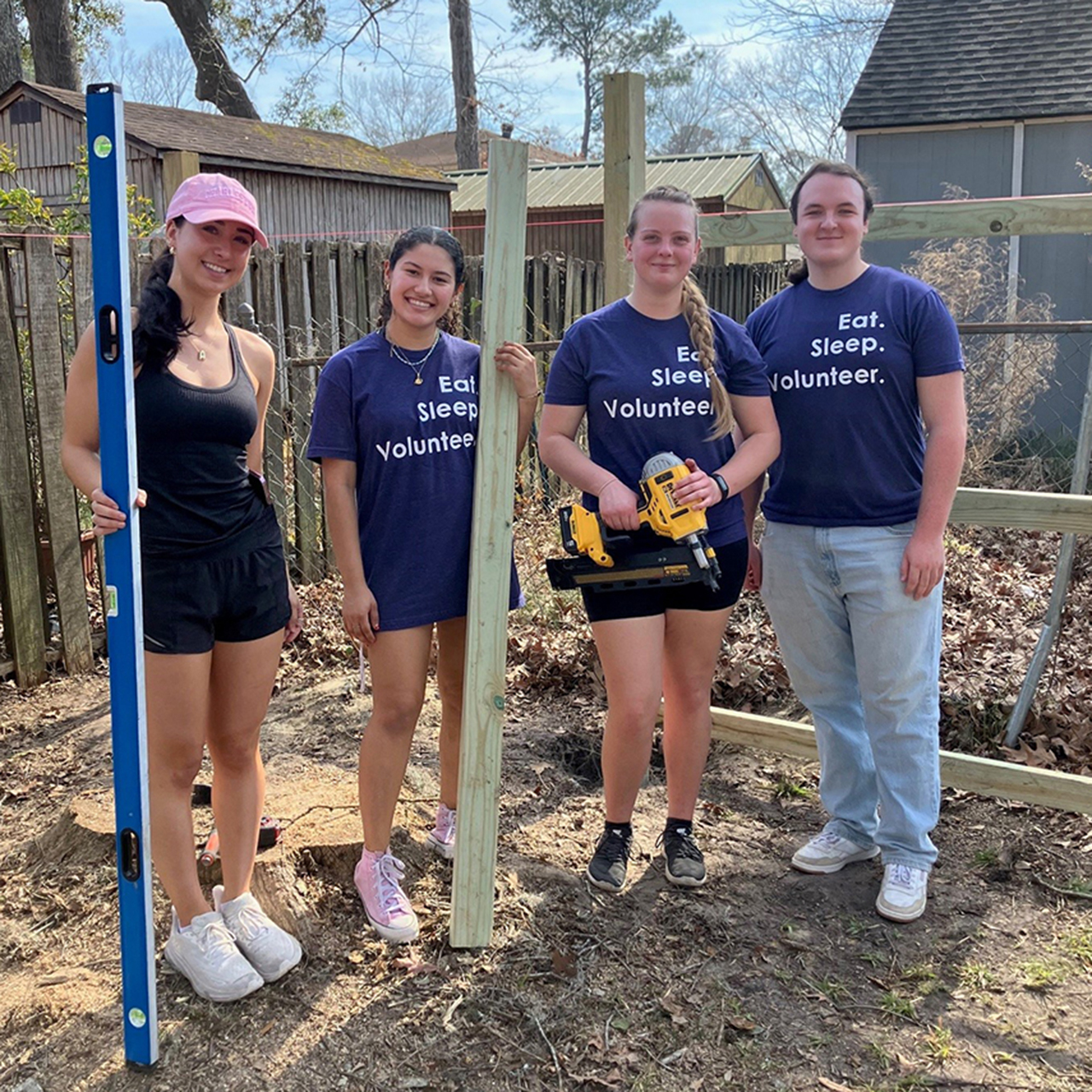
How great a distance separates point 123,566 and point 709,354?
1.68 meters

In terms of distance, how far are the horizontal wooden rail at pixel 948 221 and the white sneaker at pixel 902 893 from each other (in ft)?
6.92

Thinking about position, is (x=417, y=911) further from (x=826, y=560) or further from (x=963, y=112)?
(x=963, y=112)

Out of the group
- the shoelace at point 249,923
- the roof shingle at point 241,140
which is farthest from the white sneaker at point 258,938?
the roof shingle at point 241,140

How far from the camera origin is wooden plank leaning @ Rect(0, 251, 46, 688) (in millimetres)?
4945

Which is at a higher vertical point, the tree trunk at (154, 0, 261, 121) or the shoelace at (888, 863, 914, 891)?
the tree trunk at (154, 0, 261, 121)

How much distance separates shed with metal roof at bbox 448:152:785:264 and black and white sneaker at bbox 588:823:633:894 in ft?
60.3

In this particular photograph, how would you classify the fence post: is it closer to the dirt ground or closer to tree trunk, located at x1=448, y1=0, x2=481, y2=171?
the dirt ground

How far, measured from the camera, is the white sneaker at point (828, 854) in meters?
3.64

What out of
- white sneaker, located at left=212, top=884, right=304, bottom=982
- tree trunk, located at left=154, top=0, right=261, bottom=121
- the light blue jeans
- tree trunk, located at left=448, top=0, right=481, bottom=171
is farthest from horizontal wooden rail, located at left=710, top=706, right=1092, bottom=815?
tree trunk, located at left=448, top=0, right=481, bottom=171

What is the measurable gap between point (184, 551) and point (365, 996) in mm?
1314

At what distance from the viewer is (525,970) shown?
3049 mm

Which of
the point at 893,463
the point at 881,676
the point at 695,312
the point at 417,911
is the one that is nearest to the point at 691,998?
the point at 417,911

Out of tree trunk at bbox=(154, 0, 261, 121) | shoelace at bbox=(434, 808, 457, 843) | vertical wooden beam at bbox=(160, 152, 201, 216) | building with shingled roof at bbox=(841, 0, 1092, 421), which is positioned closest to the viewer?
shoelace at bbox=(434, 808, 457, 843)

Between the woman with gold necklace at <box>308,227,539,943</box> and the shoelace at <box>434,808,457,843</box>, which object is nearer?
the woman with gold necklace at <box>308,227,539,943</box>
